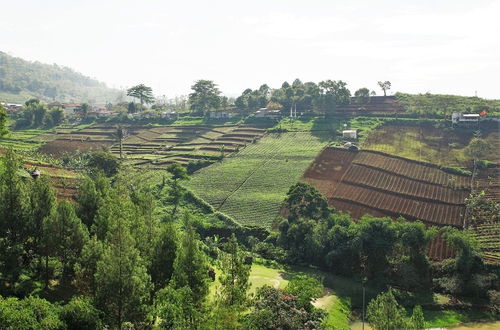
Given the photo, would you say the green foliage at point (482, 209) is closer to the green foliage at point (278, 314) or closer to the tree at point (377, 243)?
the tree at point (377, 243)

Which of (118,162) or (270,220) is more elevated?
(118,162)

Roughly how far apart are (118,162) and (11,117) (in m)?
62.0

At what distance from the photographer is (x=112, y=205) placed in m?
34.6

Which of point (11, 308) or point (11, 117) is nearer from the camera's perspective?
point (11, 308)

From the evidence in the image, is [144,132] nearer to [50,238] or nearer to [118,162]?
[118,162]

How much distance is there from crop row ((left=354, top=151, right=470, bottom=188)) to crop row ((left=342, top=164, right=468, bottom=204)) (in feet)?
5.27

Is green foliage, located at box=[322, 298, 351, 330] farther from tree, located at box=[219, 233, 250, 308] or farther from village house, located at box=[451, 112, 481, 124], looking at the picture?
village house, located at box=[451, 112, 481, 124]

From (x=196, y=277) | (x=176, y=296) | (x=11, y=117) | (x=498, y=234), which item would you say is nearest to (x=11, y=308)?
(x=176, y=296)

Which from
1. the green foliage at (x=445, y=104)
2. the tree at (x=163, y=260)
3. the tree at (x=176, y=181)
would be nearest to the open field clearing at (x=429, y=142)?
the green foliage at (x=445, y=104)

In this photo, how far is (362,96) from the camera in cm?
11812

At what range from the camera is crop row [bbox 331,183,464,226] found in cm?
5947

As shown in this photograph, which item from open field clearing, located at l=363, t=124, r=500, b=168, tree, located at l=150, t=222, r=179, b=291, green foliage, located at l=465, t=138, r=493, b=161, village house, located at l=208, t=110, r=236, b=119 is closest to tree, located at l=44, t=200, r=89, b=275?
tree, located at l=150, t=222, r=179, b=291

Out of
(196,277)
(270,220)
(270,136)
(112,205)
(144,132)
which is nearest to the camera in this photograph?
(196,277)

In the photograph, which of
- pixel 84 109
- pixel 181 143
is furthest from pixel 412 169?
pixel 84 109
